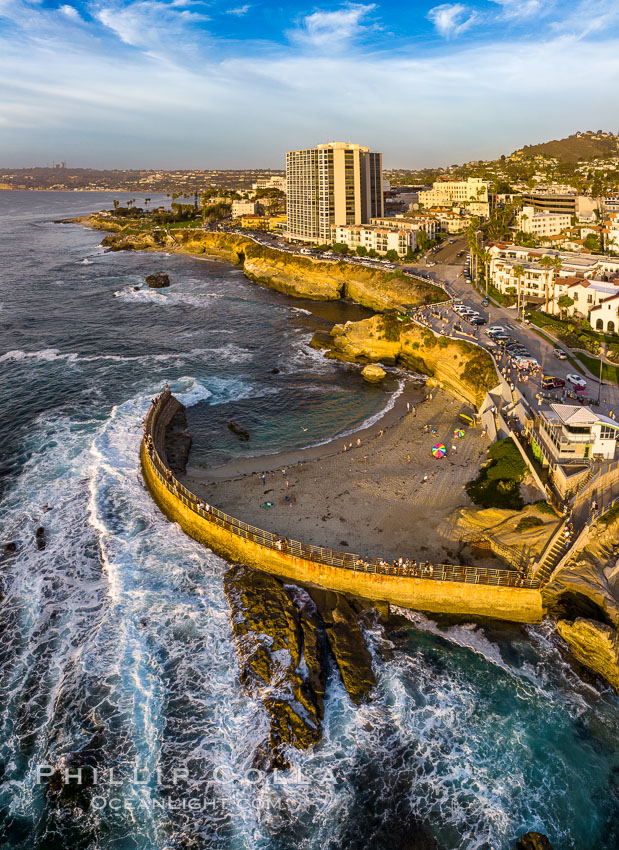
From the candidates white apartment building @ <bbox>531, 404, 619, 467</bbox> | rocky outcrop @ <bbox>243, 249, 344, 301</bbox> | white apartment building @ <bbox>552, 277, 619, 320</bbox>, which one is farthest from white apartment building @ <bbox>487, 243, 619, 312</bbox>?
white apartment building @ <bbox>531, 404, 619, 467</bbox>

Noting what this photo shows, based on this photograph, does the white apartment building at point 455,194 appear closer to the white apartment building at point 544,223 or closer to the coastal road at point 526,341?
the white apartment building at point 544,223

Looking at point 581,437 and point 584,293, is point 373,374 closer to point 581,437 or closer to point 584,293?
point 581,437

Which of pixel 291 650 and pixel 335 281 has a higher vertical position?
pixel 335 281

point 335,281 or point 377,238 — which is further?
point 377,238

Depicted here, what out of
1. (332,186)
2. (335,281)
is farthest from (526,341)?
(332,186)

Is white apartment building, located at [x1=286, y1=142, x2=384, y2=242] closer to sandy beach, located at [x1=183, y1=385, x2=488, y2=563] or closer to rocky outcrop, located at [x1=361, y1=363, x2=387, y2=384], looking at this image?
rocky outcrop, located at [x1=361, y1=363, x2=387, y2=384]
